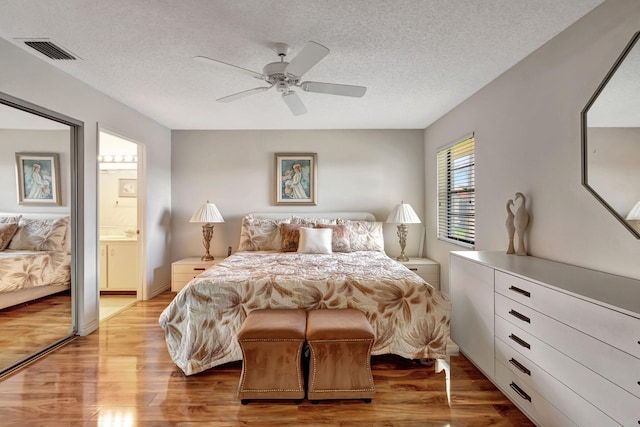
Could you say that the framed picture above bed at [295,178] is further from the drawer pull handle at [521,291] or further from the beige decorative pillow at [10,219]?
the drawer pull handle at [521,291]

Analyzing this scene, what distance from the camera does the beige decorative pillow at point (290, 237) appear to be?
12.0 feet

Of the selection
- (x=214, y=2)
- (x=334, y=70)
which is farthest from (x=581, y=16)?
(x=214, y=2)

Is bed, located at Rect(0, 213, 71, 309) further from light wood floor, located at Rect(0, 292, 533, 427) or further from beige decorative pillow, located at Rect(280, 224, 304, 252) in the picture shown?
beige decorative pillow, located at Rect(280, 224, 304, 252)

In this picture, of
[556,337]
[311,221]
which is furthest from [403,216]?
[556,337]

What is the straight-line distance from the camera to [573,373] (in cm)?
137

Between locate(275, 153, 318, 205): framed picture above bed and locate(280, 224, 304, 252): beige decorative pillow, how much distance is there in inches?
30.3

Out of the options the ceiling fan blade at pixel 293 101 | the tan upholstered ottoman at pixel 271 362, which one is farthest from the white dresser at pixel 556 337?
the ceiling fan blade at pixel 293 101

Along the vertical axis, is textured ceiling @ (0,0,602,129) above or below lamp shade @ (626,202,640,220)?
above

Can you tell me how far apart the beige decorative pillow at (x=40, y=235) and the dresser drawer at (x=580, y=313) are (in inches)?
141

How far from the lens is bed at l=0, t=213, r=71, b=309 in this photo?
7.59 ft

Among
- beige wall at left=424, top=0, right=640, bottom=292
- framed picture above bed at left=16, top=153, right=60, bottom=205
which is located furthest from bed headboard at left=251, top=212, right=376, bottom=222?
framed picture above bed at left=16, top=153, right=60, bottom=205

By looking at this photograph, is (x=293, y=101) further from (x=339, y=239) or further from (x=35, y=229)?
(x=35, y=229)

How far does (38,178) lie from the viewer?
2475mm

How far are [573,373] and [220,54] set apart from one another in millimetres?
2889
